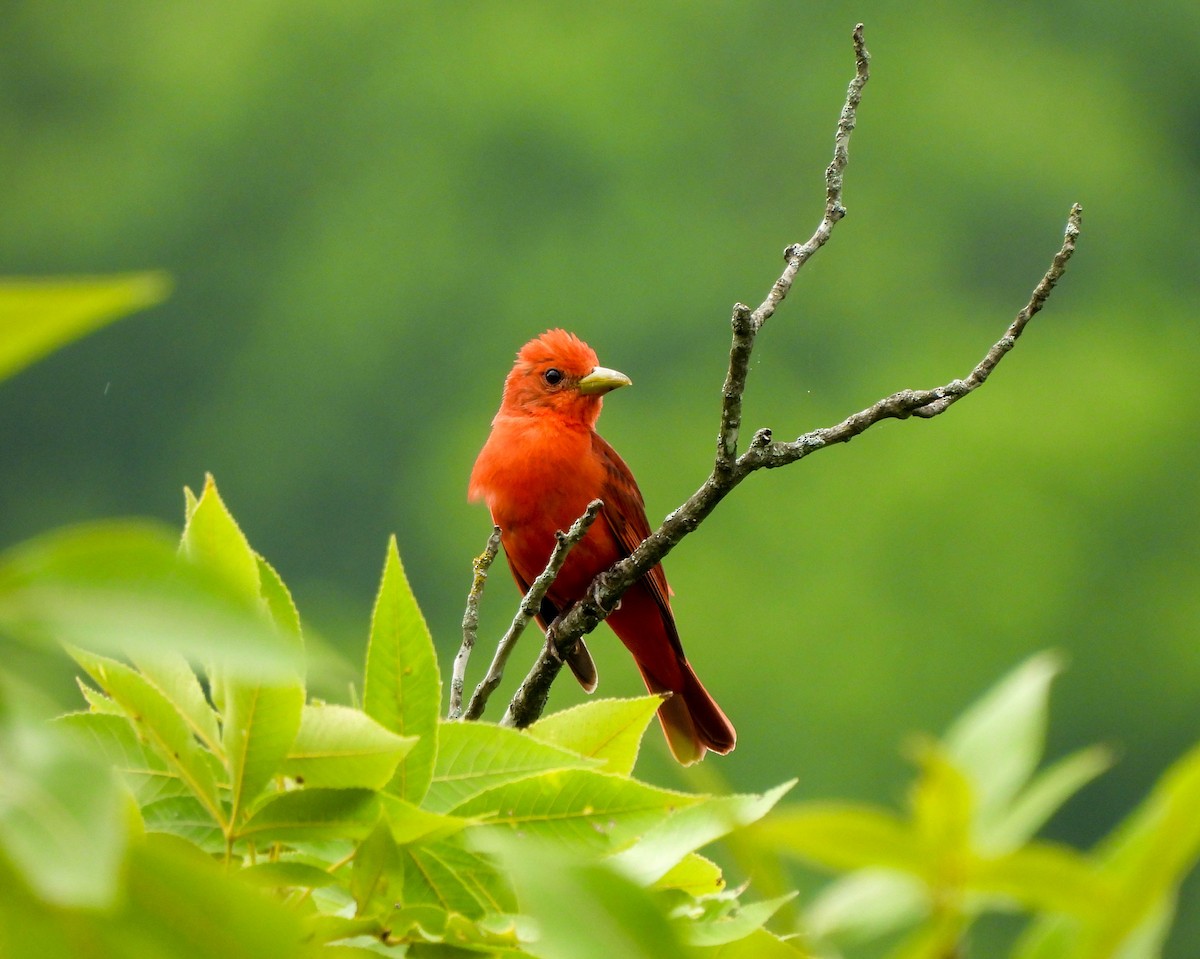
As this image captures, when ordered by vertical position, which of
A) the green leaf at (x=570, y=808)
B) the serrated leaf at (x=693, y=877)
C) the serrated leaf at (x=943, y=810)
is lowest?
A: the serrated leaf at (x=693, y=877)

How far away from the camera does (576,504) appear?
4895 mm

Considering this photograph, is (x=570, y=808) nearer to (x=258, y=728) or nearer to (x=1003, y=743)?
(x=258, y=728)

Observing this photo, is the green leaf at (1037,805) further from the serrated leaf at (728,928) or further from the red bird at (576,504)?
the red bird at (576,504)

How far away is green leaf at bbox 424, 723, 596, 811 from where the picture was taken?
1.20m

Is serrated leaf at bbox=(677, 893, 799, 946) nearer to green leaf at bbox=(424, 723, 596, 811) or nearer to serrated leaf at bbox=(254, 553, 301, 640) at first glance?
green leaf at bbox=(424, 723, 596, 811)

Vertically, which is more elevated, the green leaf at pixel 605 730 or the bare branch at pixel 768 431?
the bare branch at pixel 768 431

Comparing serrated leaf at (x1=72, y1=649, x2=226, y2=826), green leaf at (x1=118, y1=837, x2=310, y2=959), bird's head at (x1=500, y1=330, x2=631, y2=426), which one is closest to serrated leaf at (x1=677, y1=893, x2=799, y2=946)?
serrated leaf at (x1=72, y1=649, x2=226, y2=826)

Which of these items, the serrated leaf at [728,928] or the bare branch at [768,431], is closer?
the serrated leaf at [728,928]

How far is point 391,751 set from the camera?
1.06 m

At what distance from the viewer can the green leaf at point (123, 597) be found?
58cm

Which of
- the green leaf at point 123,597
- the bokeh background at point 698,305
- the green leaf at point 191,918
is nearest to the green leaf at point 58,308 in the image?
the green leaf at point 123,597

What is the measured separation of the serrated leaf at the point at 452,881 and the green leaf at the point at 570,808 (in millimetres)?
36

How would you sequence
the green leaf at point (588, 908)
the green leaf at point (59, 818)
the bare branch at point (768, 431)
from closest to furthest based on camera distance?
the green leaf at point (59, 818) → the green leaf at point (588, 908) → the bare branch at point (768, 431)

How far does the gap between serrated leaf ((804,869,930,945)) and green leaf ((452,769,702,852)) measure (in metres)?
0.44
